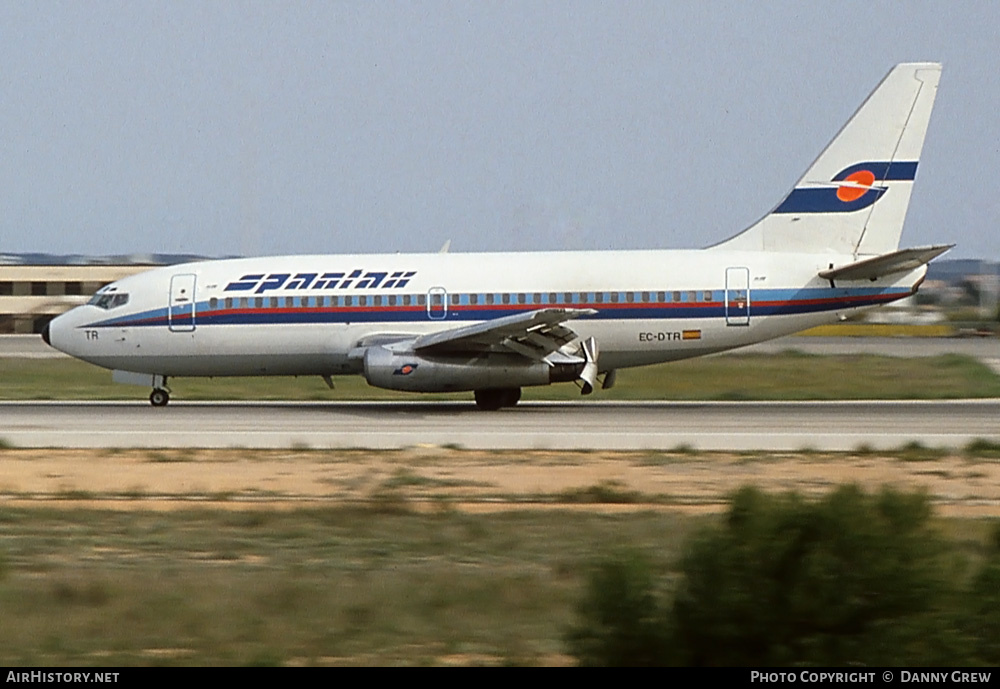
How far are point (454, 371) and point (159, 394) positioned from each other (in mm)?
7950

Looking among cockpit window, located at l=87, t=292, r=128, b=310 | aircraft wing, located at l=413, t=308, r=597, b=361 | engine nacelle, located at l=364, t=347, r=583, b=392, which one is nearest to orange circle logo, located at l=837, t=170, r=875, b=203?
aircraft wing, located at l=413, t=308, r=597, b=361

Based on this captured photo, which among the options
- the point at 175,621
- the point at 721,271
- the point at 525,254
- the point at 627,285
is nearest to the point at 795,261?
the point at 721,271

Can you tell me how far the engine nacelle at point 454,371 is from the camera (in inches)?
1124

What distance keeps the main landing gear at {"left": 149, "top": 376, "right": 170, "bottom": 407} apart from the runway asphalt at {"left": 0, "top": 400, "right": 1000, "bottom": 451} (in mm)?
447

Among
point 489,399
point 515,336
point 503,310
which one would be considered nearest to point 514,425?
point 515,336

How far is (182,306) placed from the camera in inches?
1224

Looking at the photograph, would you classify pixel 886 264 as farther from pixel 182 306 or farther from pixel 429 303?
pixel 182 306

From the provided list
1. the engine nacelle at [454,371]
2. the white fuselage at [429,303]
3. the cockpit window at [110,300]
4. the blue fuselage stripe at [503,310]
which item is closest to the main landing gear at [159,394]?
the white fuselage at [429,303]

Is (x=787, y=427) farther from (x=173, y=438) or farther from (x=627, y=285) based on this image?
(x=173, y=438)

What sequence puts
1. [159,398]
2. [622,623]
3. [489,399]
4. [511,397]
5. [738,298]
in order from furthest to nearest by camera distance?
1. [159,398]
2. [511,397]
3. [489,399]
4. [738,298]
5. [622,623]

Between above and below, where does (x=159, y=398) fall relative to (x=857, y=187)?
below

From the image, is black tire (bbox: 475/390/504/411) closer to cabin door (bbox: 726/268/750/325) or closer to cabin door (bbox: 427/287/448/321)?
cabin door (bbox: 427/287/448/321)
